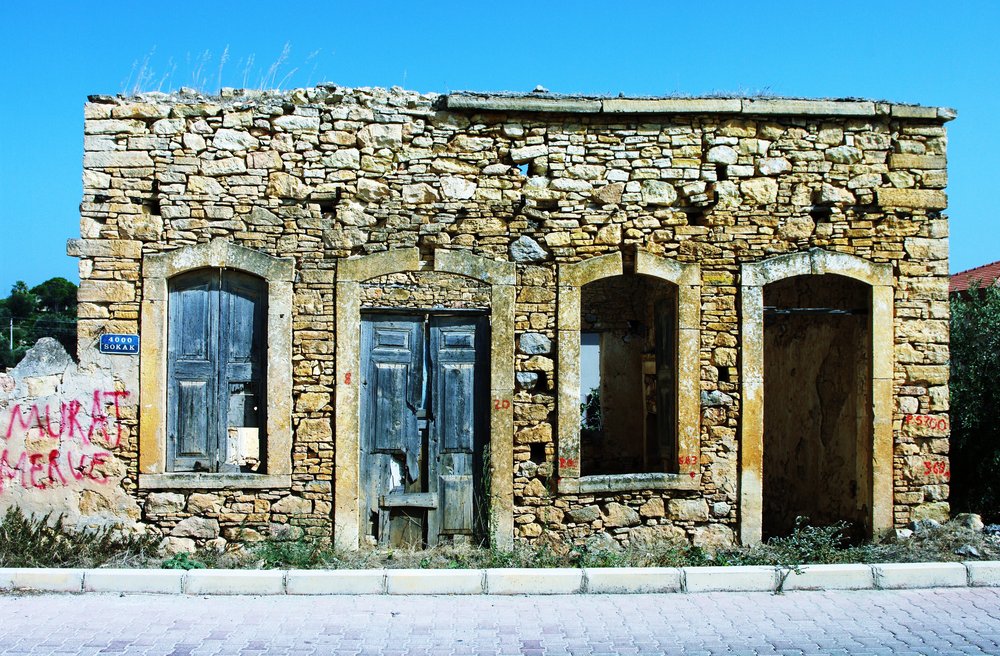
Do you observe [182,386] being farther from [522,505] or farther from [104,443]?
[522,505]

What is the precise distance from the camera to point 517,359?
7.91 m

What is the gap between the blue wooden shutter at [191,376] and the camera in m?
7.62

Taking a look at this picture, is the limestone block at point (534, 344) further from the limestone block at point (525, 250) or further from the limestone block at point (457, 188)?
the limestone block at point (457, 188)

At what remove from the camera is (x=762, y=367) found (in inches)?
319

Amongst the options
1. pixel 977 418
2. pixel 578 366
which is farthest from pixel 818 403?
pixel 578 366

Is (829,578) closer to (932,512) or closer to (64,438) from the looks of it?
(932,512)

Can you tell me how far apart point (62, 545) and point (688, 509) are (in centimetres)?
560

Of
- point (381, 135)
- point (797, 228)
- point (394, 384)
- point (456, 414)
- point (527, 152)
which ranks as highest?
point (381, 135)

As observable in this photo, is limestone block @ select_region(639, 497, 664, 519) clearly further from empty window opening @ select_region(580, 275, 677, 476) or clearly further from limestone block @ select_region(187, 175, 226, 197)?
limestone block @ select_region(187, 175, 226, 197)

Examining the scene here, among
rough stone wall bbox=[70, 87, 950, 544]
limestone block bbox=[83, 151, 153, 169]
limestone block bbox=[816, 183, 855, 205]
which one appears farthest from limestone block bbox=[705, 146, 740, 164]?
limestone block bbox=[83, 151, 153, 169]

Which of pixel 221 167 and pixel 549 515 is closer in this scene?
pixel 221 167

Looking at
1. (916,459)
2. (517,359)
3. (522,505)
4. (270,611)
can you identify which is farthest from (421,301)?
(916,459)

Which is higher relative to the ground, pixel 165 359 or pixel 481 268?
pixel 481 268

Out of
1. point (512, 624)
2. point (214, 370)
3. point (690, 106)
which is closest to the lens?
point (512, 624)
